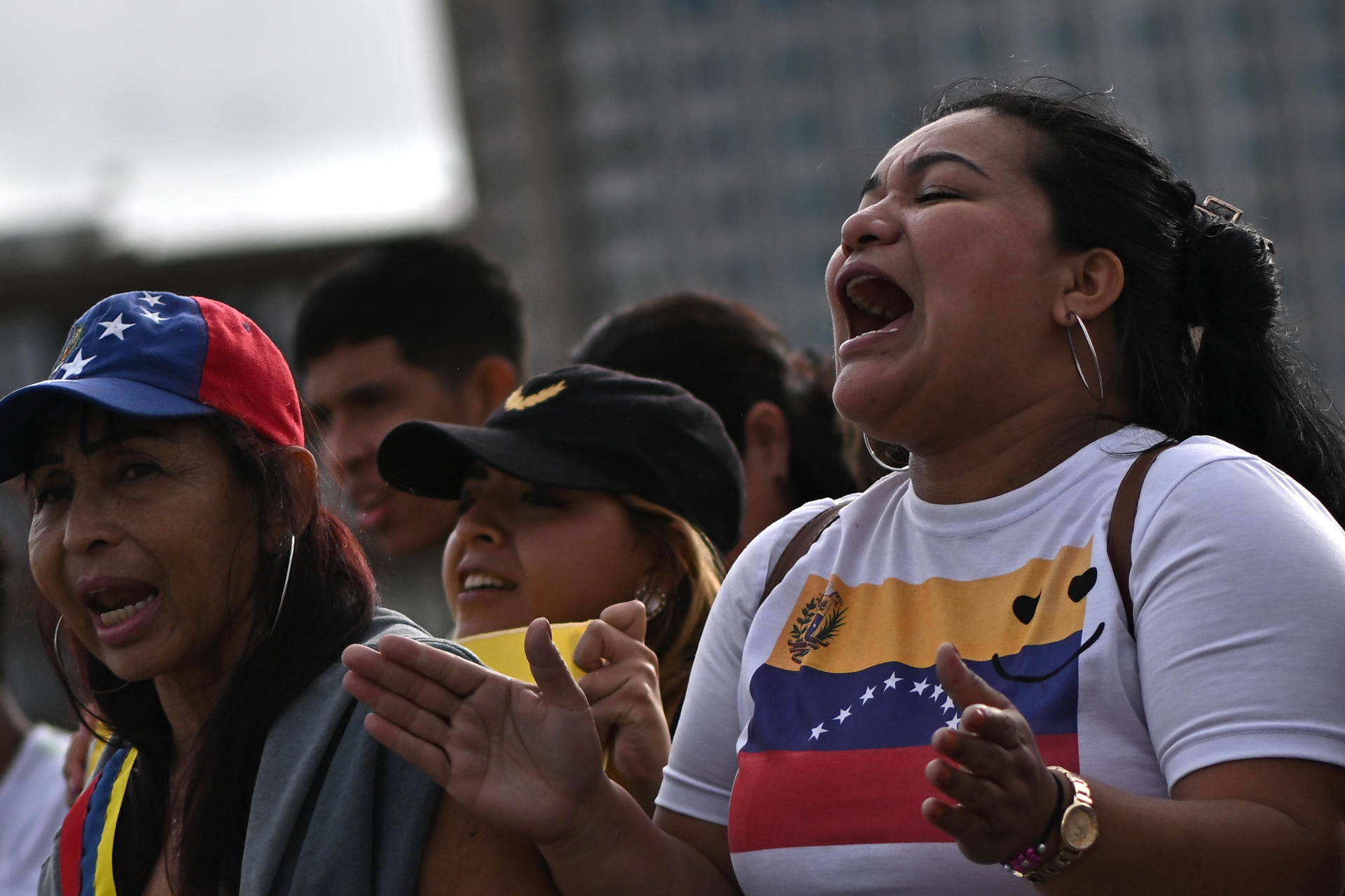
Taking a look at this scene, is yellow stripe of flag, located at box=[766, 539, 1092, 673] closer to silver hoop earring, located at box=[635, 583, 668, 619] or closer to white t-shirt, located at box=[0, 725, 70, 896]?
silver hoop earring, located at box=[635, 583, 668, 619]

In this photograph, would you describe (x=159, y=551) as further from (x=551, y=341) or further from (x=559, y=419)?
(x=551, y=341)

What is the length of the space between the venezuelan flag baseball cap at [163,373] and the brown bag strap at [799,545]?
0.84m

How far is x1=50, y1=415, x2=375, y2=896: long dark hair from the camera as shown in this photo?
7.68ft

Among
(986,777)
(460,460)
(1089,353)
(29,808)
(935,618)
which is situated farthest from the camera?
(29,808)

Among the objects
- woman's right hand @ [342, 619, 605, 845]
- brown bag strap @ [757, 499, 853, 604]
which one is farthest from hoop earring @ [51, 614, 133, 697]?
brown bag strap @ [757, 499, 853, 604]

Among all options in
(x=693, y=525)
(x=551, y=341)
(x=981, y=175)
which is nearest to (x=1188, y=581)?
(x=981, y=175)

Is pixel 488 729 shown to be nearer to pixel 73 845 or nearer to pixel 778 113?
pixel 73 845

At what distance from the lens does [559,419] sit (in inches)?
125

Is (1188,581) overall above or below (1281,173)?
above

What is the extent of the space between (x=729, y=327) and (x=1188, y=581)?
2.31m

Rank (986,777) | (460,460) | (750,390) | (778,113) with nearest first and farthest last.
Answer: (986,777)
(460,460)
(750,390)
(778,113)

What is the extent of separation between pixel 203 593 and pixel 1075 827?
1.42 metres

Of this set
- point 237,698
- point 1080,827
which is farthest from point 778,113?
point 1080,827

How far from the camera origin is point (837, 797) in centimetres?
207
